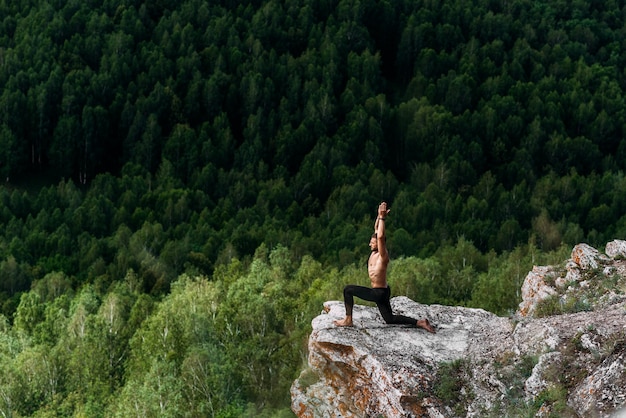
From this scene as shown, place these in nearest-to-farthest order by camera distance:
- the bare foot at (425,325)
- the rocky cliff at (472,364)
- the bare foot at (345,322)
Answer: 1. the rocky cliff at (472,364)
2. the bare foot at (345,322)
3. the bare foot at (425,325)

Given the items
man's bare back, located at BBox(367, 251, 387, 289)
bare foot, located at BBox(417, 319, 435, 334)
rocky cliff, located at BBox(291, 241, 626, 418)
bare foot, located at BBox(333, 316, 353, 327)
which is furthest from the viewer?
bare foot, located at BBox(417, 319, 435, 334)

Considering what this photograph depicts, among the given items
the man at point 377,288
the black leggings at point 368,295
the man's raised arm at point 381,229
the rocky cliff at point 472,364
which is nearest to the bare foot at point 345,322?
the man at point 377,288

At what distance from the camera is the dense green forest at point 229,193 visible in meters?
70.8

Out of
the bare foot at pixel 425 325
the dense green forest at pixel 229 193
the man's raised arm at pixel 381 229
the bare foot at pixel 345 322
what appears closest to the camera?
the man's raised arm at pixel 381 229

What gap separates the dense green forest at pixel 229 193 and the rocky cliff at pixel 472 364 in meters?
24.8

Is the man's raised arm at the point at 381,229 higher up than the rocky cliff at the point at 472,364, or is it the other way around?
Answer: the man's raised arm at the point at 381,229

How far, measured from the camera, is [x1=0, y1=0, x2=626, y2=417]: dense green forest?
70812 millimetres

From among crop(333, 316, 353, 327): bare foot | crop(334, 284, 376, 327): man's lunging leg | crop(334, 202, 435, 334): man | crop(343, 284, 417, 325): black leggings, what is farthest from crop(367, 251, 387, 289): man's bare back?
crop(333, 316, 353, 327): bare foot

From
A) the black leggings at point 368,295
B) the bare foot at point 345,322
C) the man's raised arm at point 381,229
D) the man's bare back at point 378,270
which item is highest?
the man's raised arm at point 381,229

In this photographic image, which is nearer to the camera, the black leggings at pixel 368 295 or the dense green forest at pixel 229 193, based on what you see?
the black leggings at pixel 368 295

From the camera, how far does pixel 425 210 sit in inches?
5650

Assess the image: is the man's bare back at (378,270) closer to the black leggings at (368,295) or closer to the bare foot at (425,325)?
the black leggings at (368,295)

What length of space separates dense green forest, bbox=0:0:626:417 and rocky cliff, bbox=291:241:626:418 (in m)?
24.8

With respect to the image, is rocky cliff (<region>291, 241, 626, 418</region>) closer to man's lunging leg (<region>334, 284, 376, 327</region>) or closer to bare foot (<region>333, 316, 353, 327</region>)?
bare foot (<region>333, 316, 353, 327</region>)
